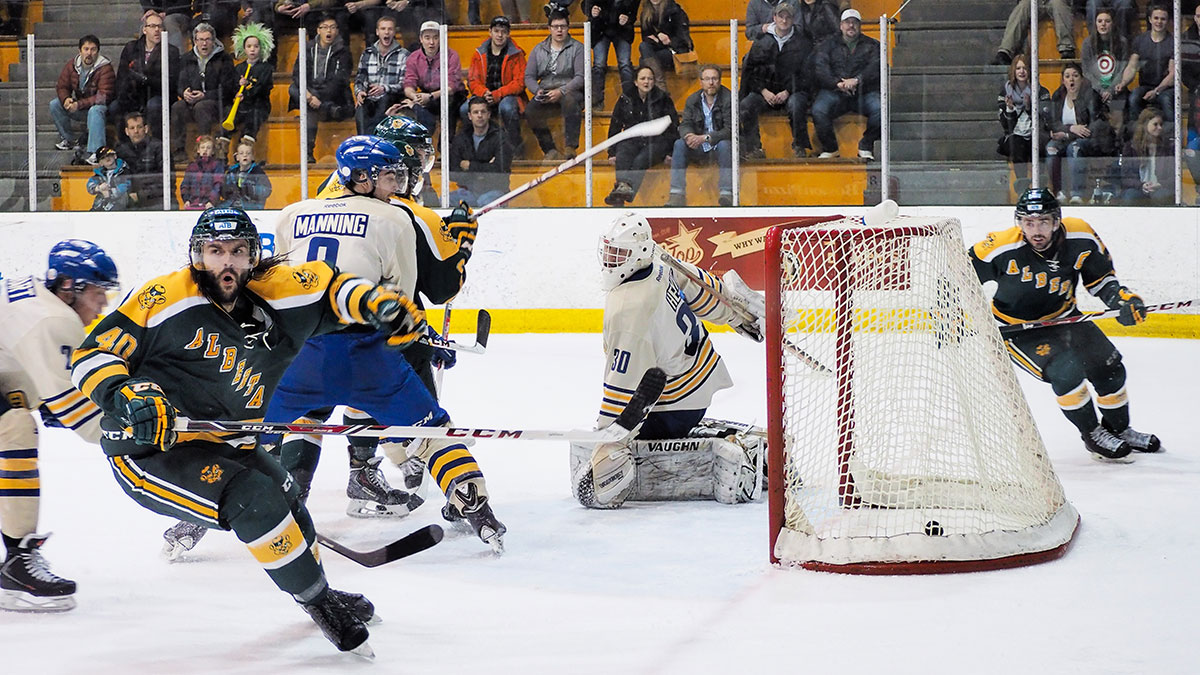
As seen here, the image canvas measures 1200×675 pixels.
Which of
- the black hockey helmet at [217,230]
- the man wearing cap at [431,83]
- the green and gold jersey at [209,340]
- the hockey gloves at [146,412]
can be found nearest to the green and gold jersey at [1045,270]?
the green and gold jersey at [209,340]

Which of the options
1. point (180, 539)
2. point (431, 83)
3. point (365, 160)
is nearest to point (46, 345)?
point (180, 539)

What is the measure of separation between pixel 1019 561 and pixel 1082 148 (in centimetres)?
483

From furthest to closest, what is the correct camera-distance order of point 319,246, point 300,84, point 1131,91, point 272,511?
point 300,84 < point 1131,91 < point 319,246 < point 272,511

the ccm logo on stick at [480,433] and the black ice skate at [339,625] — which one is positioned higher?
the ccm logo on stick at [480,433]

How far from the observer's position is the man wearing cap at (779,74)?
7684 mm

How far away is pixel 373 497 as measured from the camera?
389 centimetres

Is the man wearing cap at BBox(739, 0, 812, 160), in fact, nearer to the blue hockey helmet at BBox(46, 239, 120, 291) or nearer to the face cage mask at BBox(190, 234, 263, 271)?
the blue hockey helmet at BBox(46, 239, 120, 291)

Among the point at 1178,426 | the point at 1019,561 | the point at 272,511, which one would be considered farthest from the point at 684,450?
the point at 1178,426

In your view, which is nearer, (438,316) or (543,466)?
(543,466)

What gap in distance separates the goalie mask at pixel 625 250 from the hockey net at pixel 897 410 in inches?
23.5

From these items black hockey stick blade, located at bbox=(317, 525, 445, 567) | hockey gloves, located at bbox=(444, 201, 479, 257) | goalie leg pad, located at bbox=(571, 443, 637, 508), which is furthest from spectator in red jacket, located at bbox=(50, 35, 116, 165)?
black hockey stick blade, located at bbox=(317, 525, 445, 567)

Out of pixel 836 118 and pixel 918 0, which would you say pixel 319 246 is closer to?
pixel 836 118

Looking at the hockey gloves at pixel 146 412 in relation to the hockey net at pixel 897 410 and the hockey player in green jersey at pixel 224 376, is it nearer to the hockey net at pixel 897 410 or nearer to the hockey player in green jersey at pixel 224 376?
the hockey player in green jersey at pixel 224 376

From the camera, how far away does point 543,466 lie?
14.7 ft
